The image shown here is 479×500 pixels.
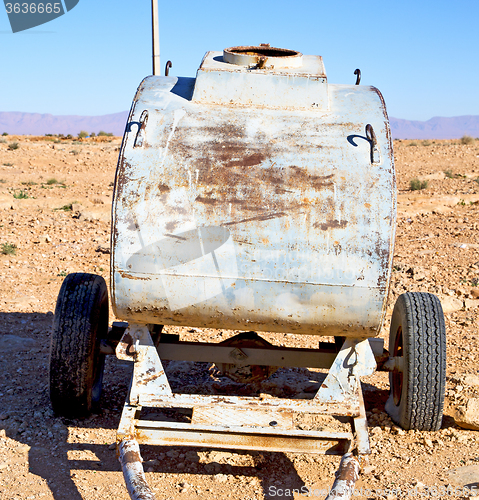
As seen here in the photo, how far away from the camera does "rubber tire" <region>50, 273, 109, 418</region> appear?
3.96 metres

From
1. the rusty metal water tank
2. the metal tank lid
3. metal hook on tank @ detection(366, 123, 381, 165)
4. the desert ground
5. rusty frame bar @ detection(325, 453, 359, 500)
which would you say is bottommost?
the desert ground

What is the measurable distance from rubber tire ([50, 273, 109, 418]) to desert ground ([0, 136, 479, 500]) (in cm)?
25

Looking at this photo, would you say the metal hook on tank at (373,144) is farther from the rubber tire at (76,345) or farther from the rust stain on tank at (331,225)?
the rubber tire at (76,345)

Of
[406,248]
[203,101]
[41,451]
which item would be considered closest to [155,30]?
[203,101]

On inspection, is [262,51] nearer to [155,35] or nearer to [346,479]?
[346,479]

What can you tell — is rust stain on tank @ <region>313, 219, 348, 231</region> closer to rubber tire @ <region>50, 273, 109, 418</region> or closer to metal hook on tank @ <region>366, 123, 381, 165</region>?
metal hook on tank @ <region>366, 123, 381, 165</region>

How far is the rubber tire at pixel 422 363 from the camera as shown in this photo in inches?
153

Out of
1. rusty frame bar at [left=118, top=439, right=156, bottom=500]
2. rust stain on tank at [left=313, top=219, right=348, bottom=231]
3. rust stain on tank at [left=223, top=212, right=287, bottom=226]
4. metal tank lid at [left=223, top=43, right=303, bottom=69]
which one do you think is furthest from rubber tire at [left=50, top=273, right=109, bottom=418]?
metal tank lid at [left=223, top=43, right=303, bottom=69]

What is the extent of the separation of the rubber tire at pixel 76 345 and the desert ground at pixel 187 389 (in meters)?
0.25

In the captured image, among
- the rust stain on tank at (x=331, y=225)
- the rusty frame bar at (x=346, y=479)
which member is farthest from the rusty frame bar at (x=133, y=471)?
the rust stain on tank at (x=331, y=225)

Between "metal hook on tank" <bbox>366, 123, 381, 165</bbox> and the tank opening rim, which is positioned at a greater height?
the tank opening rim

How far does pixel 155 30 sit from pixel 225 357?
5.21 metres

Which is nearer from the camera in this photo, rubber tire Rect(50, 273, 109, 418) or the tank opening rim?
rubber tire Rect(50, 273, 109, 418)

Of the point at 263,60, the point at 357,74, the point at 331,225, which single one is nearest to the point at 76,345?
the point at 331,225
